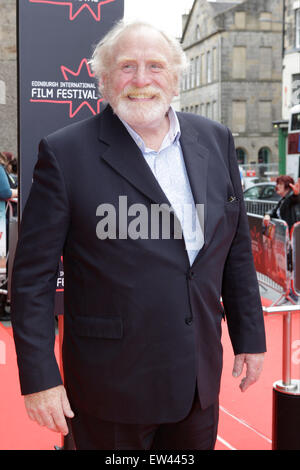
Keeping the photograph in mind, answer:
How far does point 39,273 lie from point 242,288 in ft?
2.46

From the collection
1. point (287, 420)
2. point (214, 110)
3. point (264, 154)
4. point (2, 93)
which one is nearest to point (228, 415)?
point (287, 420)

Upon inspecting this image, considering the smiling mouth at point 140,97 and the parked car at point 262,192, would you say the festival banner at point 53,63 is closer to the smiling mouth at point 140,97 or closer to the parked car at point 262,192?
the smiling mouth at point 140,97

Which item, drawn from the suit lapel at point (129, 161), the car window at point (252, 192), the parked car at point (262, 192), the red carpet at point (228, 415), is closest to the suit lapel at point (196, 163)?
the suit lapel at point (129, 161)

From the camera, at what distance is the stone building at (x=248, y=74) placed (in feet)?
160

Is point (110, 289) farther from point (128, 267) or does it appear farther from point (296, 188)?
point (296, 188)

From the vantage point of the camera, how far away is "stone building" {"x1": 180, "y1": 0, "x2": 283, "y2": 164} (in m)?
48.7

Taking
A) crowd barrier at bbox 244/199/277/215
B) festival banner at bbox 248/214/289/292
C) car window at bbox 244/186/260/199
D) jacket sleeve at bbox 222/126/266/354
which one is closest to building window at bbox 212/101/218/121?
car window at bbox 244/186/260/199

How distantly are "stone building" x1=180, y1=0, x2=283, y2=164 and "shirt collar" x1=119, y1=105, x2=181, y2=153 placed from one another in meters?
46.9

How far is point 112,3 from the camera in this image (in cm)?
306

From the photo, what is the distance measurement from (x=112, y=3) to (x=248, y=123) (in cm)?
4696

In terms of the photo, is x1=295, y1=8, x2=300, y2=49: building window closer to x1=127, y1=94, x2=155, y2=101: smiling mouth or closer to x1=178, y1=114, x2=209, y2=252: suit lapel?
x1=178, y1=114, x2=209, y2=252: suit lapel
